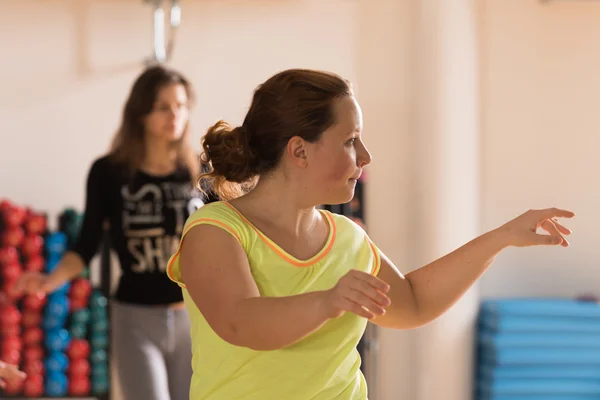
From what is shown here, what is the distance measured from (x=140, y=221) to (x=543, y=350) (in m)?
2.04

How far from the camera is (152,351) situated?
9.49 feet

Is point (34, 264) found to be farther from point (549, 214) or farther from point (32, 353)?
point (549, 214)

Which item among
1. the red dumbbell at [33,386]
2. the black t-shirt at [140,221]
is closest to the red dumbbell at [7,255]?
the red dumbbell at [33,386]

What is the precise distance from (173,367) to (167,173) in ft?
2.17

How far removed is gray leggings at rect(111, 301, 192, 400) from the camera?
112 inches

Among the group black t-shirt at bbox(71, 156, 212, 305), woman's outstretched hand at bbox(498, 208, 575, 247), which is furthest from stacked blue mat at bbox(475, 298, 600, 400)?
woman's outstretched hand at bbox(498, 208, 575, 247)

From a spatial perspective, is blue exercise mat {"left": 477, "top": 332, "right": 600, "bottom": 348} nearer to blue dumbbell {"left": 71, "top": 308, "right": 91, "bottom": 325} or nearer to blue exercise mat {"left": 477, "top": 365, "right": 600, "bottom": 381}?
blue exercise mat {"left": 477, "top": 365, "right": 600, "bottom": 381}

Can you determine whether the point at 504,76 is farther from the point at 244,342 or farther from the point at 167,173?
the point at 244,342

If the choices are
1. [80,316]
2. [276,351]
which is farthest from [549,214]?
[80,316]

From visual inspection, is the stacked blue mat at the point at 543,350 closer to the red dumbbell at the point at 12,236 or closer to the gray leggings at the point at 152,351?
the gray leggings at the point at 152,351

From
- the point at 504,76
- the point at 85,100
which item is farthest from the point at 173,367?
the point at 504,76

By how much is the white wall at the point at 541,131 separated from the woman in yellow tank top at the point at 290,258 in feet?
9.04

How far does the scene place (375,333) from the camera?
4.31 metres

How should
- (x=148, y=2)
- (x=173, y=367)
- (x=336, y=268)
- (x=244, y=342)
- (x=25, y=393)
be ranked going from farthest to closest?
(x=148, y=2), (x=25, y=393), (x=173, y=367), (x=336, y=268), (x=244, y=342)
